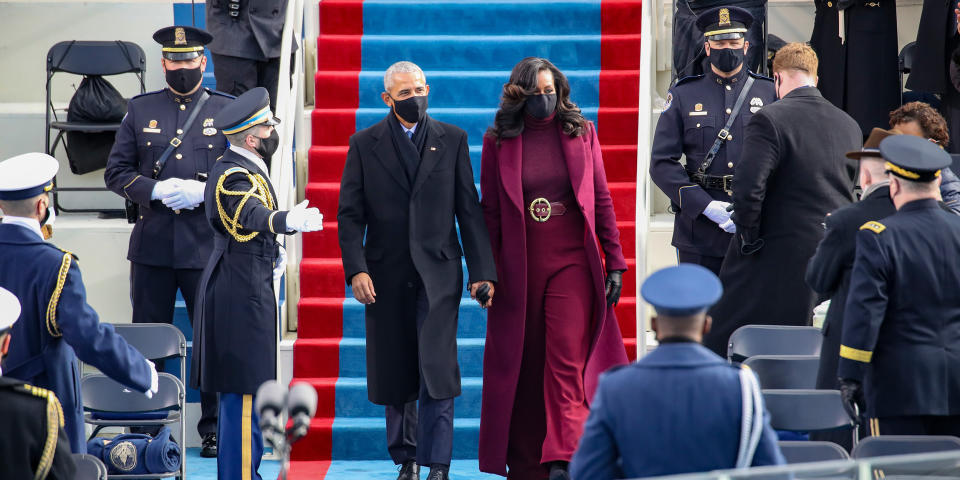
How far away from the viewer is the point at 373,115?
7773 mm

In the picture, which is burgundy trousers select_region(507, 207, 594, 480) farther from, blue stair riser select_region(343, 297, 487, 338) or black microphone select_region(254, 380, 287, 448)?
black microphone select_region(254, 380, 287, 448)

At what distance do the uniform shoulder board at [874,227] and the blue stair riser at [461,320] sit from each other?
2.99m

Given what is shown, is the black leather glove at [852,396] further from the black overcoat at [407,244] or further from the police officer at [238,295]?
the police officer at [238,295]

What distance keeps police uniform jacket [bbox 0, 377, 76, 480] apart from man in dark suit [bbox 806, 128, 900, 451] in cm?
268

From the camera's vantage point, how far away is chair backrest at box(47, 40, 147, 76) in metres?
8.03

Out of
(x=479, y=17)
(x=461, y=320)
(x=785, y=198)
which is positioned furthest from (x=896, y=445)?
(x=479, y=17)

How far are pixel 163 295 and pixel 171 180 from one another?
23.0 inches

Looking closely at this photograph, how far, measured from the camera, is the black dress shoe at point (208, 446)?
6.37 m

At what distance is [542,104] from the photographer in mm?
5289

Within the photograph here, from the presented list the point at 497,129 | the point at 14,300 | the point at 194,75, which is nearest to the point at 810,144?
the point at 497,129

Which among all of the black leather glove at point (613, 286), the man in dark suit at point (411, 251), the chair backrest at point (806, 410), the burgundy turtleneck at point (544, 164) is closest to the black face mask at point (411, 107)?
the man in dark suit at point (411, 251)

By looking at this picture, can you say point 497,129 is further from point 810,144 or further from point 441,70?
point 441,70

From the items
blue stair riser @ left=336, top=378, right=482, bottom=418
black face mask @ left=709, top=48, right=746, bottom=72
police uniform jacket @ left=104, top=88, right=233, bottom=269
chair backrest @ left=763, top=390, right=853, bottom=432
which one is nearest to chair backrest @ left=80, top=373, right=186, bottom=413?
police uniform jacket @ left=104, top=88, right=233, bottom=269

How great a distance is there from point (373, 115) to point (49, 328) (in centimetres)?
Answer: 378
